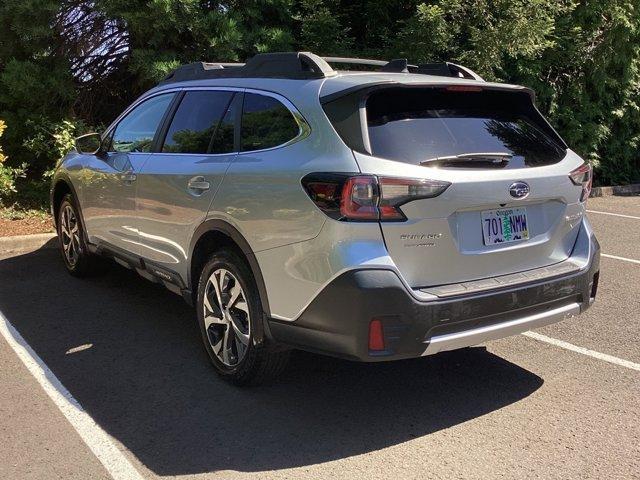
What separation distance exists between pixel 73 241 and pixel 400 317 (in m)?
4.00

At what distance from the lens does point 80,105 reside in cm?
921

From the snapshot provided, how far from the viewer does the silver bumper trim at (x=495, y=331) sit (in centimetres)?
303

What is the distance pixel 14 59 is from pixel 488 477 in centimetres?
780

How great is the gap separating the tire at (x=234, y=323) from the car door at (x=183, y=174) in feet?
1.13

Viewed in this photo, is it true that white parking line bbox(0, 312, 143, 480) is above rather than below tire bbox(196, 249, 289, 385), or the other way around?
below

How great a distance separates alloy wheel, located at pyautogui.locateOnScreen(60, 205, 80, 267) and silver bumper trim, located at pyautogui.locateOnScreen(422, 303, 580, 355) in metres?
3.87

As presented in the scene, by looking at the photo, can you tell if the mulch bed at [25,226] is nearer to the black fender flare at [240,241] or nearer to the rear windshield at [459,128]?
the black fender flare at [240,241]

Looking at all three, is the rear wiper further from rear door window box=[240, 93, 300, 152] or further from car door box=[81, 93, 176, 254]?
car door box=[81, 93, 176, 254]

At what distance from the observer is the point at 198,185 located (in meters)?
3.85

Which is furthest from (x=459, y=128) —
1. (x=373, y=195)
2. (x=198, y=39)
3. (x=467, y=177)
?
(x=198, y=39)

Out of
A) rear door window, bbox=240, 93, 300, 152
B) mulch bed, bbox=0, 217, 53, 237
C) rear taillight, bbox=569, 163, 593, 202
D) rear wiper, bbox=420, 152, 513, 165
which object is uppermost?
rear door window, bbox=240, 93, 300, 152

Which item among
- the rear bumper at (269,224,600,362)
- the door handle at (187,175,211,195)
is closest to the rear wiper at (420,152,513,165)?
the rear bumper at (269,224,600,362)

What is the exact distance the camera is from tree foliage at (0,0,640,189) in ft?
25.8

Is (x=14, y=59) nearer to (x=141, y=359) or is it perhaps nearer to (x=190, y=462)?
(x=141, y=359)
